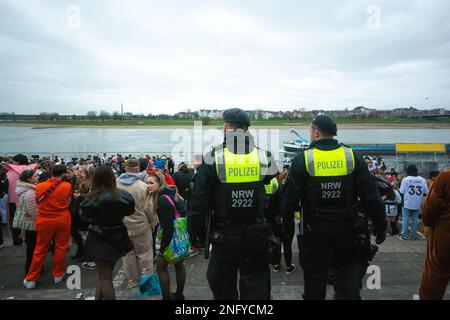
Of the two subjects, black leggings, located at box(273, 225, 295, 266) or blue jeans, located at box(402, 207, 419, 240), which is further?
blue jeans, located at box(402, 207, 419, 240)

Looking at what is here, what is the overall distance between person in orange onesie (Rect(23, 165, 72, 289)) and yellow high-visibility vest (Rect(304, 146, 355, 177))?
3.42 metres

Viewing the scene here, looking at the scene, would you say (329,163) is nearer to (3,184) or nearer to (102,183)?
(102,183)

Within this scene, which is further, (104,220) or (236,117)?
(104,220)

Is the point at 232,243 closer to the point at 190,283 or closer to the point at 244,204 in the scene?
the point at 244,204

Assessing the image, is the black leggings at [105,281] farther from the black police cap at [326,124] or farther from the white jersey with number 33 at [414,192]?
the white jersey with number 33 at [414,192]

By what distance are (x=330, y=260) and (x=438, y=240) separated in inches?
46.9

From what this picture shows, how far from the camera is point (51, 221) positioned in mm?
4094

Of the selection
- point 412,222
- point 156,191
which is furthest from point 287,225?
point 412,222

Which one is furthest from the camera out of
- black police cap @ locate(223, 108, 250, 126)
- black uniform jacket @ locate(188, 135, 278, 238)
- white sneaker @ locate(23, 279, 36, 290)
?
white sneaker @ locate(23, 279, 36, 290)

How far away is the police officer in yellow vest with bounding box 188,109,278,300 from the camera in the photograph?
2543 mm

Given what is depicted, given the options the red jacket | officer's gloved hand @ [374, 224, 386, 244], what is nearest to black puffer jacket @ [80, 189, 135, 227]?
the red jacket

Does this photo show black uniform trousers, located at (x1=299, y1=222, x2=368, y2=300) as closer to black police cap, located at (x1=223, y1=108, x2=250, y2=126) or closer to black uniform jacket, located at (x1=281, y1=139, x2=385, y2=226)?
black uniform jacket, located at (x1=281, y1=139, x2=385, y2=226)

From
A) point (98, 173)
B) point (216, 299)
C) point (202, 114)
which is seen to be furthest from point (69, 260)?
point (202, 114)

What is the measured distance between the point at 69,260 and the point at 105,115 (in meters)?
163
